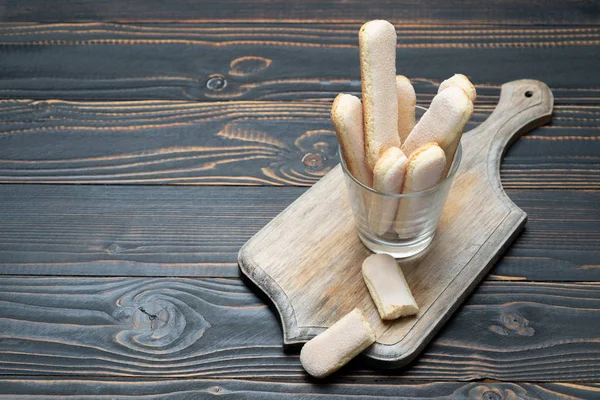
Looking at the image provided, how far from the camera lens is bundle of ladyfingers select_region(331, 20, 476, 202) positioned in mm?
809

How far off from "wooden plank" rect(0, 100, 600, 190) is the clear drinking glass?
18 cm

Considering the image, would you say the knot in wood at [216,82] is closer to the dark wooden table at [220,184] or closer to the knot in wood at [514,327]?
the dark wooden table at [220,184]

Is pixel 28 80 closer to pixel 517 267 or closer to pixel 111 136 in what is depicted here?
pixel 111 136

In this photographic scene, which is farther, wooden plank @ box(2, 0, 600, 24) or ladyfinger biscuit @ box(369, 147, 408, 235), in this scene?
wooden plank @ box(2, 0, 600, 24)

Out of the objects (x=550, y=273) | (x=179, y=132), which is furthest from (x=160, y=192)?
(x=550, y=273)

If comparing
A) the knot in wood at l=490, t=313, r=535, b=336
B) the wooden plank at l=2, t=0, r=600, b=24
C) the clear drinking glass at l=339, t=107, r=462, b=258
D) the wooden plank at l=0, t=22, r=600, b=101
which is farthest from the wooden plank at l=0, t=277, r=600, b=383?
the wooden plank at l=2, t=0, r=600, b=24

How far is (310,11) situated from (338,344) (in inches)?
26.7

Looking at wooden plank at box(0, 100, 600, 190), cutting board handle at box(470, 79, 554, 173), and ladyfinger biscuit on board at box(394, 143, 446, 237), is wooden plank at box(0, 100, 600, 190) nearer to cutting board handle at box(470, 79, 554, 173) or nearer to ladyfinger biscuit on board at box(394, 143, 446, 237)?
cutting board handle at box(470, 79, 554, 173)

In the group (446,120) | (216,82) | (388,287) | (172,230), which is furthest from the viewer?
(216,82)

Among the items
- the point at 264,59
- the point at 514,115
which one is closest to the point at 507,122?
the point at 514,115

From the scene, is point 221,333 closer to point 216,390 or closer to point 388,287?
point 216,390

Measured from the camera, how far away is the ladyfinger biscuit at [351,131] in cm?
83

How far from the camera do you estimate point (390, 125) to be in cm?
85

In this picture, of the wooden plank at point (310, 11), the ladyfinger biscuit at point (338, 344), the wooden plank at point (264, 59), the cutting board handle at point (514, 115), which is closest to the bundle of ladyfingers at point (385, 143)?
the ladyfinger biscuit at point (338, 344)
